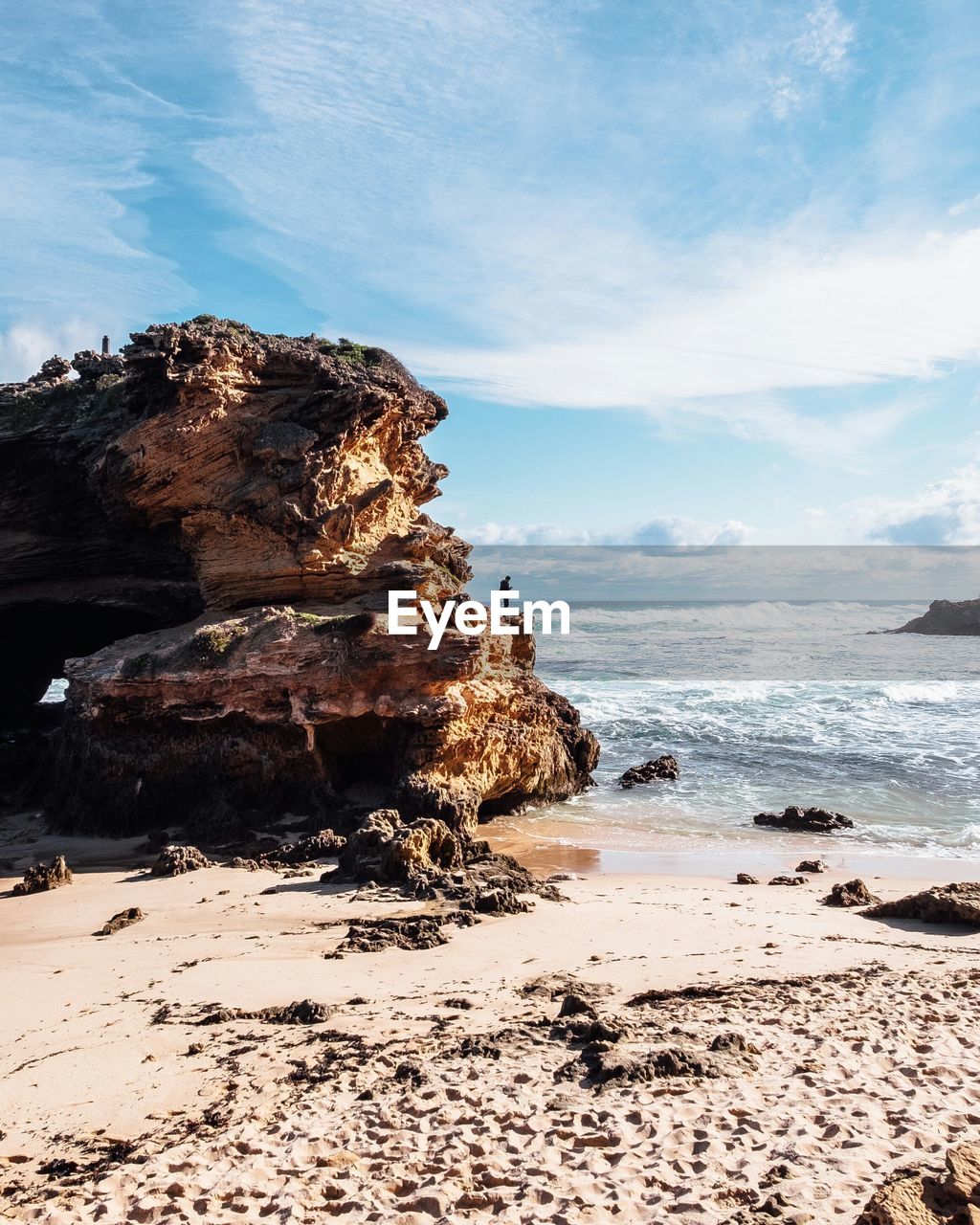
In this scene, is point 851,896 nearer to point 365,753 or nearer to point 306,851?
point 306,851

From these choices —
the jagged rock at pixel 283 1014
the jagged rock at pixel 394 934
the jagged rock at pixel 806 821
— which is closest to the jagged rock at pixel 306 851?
the jagged rock at pixel 394 934

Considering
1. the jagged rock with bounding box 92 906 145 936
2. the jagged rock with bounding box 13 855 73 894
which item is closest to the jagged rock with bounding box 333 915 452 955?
the jagged rock with bounding box 92 906 145 936

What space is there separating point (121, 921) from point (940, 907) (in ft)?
23.1

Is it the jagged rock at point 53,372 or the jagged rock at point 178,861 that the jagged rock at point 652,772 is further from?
the jagged rock at point 53,372

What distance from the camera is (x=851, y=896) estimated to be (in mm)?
8469

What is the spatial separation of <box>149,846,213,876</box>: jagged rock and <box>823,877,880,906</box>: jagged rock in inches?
257

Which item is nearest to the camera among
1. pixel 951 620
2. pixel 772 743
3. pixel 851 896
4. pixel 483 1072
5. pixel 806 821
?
pixel 483 1072

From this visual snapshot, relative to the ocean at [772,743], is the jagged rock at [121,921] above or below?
above

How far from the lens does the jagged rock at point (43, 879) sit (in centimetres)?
899

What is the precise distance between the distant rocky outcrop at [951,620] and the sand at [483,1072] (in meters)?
54.0

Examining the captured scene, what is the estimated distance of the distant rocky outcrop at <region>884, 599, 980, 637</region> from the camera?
54.7m

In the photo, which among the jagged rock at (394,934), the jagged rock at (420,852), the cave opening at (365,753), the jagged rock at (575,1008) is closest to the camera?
the jagged rock at (575,1008)

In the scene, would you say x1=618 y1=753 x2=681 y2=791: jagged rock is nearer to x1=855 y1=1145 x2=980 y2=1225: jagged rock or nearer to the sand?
the sand

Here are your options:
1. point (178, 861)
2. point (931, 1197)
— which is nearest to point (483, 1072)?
point (931, 1197)
